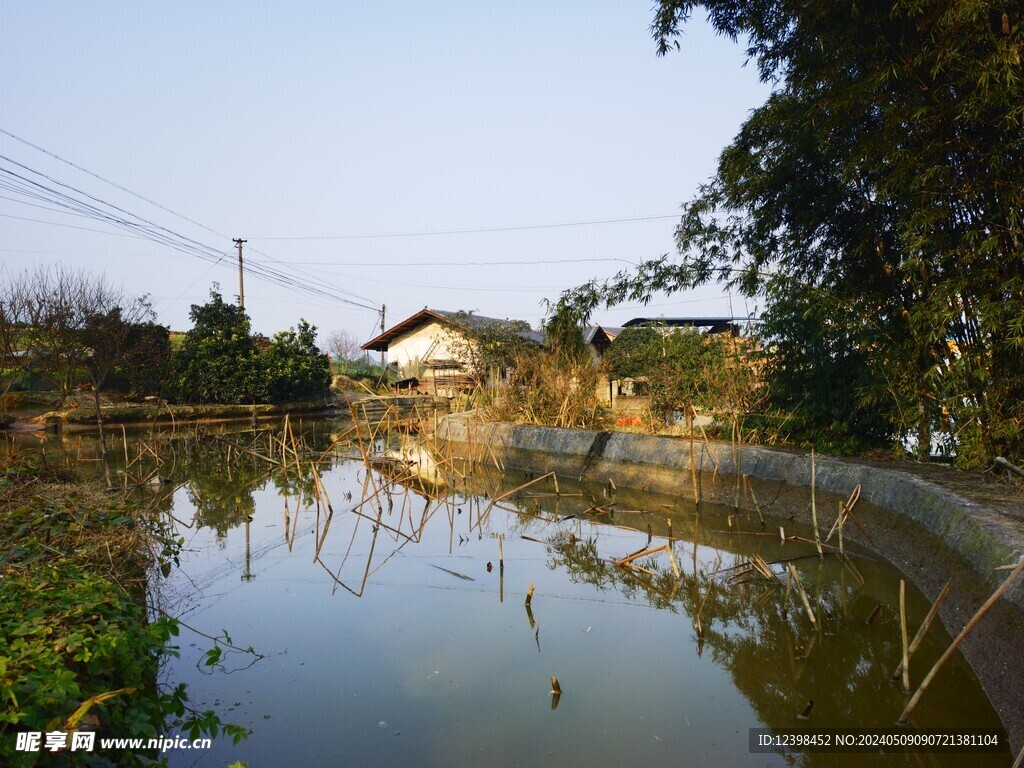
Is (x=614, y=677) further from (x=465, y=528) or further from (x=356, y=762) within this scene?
(x=465, y=528)

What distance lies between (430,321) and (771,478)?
2545 cm

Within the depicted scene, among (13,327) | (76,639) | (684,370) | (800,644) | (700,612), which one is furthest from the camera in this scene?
(13,327)

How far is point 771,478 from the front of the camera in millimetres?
8828

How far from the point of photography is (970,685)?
418 cm

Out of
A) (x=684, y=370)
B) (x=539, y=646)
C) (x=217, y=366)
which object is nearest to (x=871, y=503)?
(x=539, y=646)

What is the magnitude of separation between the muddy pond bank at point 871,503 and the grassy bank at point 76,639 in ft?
12.6

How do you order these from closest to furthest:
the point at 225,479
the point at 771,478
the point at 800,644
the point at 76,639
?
the point at 76,639, the point at 800,644, the point at 771,478, the point at 225,479

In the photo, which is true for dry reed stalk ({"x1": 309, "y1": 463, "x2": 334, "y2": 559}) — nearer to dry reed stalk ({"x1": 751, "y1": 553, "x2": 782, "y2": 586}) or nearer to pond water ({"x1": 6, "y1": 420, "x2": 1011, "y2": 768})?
pond water ({"x1": 6, "y1": 420, "x2": 1011, "y2": 768})

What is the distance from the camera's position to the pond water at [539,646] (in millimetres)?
3748

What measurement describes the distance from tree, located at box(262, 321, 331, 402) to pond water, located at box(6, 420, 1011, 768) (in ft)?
65.6

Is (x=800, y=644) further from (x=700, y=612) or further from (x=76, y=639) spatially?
(x=76, y=639)

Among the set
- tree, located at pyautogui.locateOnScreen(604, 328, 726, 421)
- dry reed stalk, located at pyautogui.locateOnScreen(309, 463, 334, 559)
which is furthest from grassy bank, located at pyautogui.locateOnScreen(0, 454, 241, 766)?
tree, located at pyautogui.locateOnScreen(604, 328, 726, 421)

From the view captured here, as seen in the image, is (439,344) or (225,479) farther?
(439,344)

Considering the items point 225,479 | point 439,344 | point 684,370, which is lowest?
point 225,479
